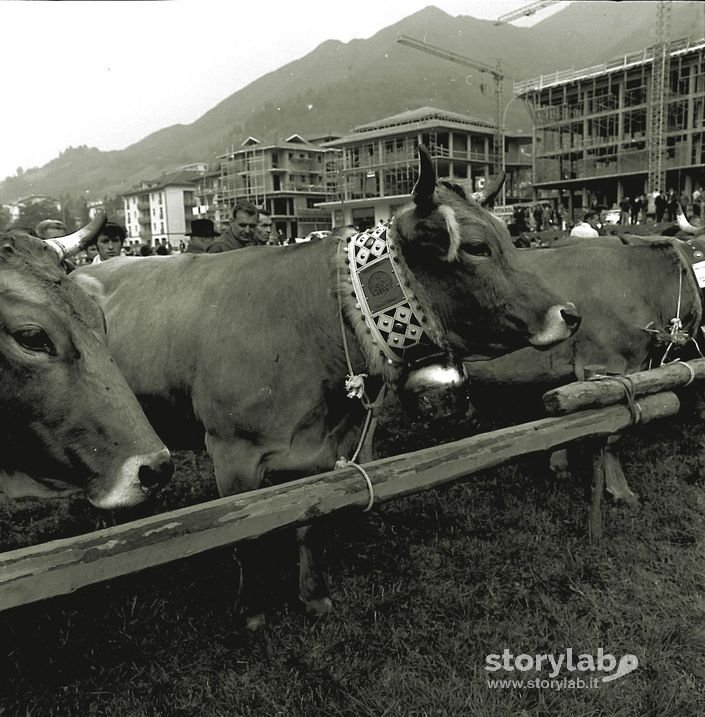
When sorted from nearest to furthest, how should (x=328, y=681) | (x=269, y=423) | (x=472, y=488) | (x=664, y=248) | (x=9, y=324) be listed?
(x=9, y=324) < (x=328, y=681) < (x=269, y=423) < (x=472, y=488) < (x=664, y=248)

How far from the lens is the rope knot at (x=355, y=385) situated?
10.7 feet

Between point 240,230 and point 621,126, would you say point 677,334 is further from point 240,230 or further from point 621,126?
point 621,126

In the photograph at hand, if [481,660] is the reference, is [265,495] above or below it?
above

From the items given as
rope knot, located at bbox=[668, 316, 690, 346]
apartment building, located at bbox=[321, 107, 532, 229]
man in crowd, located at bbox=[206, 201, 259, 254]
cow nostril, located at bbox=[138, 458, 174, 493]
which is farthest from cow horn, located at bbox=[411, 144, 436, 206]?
apartment building, located at bbox=[321, 107, 532, 229]

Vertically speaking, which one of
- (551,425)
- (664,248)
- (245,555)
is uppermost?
(664,248)

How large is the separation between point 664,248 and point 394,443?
310 cm

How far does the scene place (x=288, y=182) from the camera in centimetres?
7969

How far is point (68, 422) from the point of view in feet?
7.59

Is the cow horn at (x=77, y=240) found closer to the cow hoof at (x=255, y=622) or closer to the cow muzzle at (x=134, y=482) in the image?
the cow muzzle at (x=134, y=482)

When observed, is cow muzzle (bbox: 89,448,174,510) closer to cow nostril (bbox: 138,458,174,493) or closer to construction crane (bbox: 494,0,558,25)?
cow nostril (bbox: 138,458,174,493)

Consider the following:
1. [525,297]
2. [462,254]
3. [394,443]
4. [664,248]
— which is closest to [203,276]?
[462,254]

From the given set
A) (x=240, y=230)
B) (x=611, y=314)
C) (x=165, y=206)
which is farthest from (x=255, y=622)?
(x=165, y=206)

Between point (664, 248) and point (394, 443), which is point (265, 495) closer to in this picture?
point (394, 443)

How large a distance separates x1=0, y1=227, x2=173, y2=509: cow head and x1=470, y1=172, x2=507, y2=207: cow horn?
2.35m
